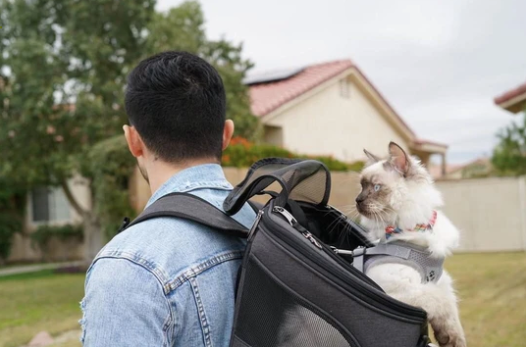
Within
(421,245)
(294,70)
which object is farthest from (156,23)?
(421,245)

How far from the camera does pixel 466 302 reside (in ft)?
30.1

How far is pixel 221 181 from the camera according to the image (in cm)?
180

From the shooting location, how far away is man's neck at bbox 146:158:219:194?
5.68 ft

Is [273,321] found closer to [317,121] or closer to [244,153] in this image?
[244,153]

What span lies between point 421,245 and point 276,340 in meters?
0.95

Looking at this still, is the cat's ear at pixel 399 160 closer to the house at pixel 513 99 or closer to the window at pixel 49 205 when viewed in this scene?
the house at pixel 513 99

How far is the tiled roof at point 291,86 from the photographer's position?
17.1 m

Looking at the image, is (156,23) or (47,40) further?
(47,40)

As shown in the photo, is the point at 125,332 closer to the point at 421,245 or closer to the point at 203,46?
the point at 421,245

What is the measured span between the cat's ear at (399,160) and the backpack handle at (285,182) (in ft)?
1.97

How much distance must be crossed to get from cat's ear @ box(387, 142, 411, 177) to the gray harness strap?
458mm

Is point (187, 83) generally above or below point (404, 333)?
above

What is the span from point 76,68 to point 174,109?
44.9 feet

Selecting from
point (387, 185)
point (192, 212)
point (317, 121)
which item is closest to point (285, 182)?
point (192, 212)
